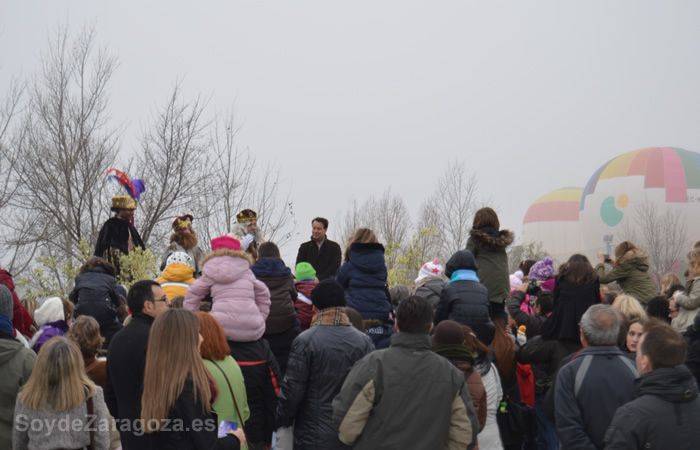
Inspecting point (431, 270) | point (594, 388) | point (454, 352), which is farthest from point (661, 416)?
point (431, 270)

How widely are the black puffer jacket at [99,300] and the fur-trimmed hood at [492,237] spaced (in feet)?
15.0

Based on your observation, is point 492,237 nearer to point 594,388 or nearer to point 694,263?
point 694,263

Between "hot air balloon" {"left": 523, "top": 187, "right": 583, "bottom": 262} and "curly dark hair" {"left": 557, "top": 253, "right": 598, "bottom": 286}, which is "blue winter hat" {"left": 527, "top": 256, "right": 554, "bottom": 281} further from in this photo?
"hot air balloon" {"left": 523, "top": 187, "right": 583, "bottom": 262}

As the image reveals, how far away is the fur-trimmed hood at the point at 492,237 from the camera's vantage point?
8656mm

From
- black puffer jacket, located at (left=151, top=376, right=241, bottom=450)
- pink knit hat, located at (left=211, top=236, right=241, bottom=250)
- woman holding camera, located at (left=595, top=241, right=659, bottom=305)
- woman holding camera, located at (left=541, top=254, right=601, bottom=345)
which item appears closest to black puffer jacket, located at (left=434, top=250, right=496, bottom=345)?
woman holding camera, located at (left=541, top=254, right=601, bottom=345)

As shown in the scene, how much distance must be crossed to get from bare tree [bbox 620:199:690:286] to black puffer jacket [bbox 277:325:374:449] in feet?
146

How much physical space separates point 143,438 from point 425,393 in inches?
74.6

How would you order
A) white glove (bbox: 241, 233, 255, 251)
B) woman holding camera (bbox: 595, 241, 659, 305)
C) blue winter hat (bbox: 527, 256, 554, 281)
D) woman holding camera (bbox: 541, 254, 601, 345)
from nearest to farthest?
woman holding camera (bbox: 541, 254, 601, 345)
blue winter hat (bbox: 527, 256, 554, 281)
woman holding camera (bbox: 595, 241, 659, 305)
white glove (bbox: 241, 233, 255, 251)

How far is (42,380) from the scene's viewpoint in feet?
17.1

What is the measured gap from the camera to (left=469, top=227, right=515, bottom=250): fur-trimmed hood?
8.66m

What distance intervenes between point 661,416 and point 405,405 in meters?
1.64

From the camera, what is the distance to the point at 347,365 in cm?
597

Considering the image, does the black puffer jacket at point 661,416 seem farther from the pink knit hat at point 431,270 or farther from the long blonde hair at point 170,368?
the pink knit hat at point 431,270

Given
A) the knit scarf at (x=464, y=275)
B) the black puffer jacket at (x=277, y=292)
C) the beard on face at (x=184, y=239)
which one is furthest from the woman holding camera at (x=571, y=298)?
the beard on face at (x=184, y=239)
